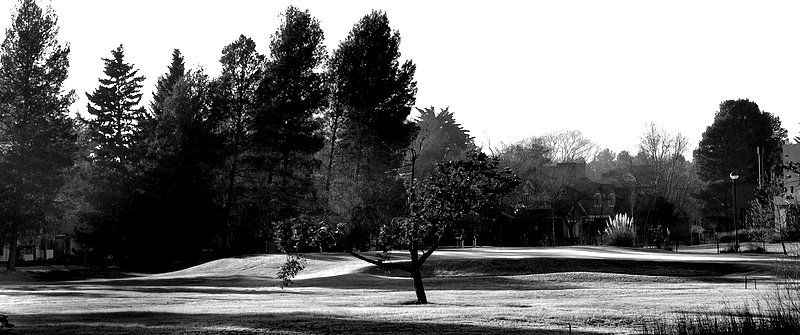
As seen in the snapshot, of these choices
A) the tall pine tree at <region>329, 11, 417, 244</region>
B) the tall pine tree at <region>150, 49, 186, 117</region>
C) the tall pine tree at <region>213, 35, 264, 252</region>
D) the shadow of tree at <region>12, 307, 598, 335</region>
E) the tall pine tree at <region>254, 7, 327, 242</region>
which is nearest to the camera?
the shadow of tree at <region>12, 307, 598, 335</region>

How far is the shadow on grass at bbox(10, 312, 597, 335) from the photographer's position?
56.0 ft

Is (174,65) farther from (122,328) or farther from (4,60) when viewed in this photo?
(122,328)

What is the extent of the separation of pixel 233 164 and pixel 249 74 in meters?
6.24

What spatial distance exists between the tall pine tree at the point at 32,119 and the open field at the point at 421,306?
1724cm

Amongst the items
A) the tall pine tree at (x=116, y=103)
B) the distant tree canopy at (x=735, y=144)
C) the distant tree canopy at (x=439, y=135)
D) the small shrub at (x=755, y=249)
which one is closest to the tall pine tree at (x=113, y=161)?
the tall pine tree at (x=116, y=103)

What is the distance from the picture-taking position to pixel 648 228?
63719mm

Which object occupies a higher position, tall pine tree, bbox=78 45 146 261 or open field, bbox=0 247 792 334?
tall pine tree, bbox=78 45 146 261

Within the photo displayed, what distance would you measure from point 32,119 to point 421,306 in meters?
44.0

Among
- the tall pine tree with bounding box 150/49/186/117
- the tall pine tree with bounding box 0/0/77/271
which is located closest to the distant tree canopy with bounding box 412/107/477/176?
the tall pine tree with bounding box 150/49/186/117

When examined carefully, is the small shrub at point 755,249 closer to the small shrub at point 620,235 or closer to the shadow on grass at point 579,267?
the small shrub at point 620,235

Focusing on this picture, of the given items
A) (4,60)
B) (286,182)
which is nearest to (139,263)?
(286,182)

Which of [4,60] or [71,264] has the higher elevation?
[4,60]

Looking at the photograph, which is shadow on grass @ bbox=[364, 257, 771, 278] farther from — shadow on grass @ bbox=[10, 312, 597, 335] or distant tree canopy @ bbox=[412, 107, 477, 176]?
distant tree canopy @ bbox=[412, 107, 477, 176]

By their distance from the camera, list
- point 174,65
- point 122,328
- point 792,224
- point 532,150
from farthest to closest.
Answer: point 532,150 < point 174,65 < point 792,224 < point 122,328
